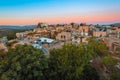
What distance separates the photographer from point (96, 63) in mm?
19203

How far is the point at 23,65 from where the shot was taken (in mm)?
11586

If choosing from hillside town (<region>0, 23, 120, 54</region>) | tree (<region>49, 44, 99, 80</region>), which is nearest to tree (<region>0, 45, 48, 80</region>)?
tree (<region>49, 44, 99, 80</region>)

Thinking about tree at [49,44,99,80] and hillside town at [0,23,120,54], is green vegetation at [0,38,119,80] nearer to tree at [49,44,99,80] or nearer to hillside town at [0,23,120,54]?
tree at [49,44,99,80]

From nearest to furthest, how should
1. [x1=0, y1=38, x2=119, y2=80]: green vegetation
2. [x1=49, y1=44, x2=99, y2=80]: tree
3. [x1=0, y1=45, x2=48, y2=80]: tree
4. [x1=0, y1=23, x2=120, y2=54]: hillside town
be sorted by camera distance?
[x1=0, y1=45, x2=48, y2=80]: tree, [x1=0, y1=38, x2=119, y2=80]: green vegetation, [x1=49, y1=44, x2=99, y2=80]: tree, [x1=0, y1=23, x2=120, y2=54]: hillside town

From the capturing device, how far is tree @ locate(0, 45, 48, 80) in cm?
1102

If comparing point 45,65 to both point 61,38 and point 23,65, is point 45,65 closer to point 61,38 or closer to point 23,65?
point 23,65

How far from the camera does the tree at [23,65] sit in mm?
11016

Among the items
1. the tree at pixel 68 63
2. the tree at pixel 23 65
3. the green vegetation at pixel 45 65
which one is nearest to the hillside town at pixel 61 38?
the tree at pixel 23 65

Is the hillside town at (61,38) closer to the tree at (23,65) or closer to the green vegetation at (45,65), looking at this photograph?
the tree at (23,65)

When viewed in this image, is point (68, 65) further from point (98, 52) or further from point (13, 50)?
point (98, 52)

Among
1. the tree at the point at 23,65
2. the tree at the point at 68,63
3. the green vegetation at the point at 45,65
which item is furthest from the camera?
the tree at the point at 68,63

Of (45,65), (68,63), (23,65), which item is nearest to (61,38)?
(68,63)

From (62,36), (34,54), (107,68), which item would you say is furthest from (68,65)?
(62,36)

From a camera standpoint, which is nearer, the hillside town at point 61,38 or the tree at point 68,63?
the tree at point 68,63
